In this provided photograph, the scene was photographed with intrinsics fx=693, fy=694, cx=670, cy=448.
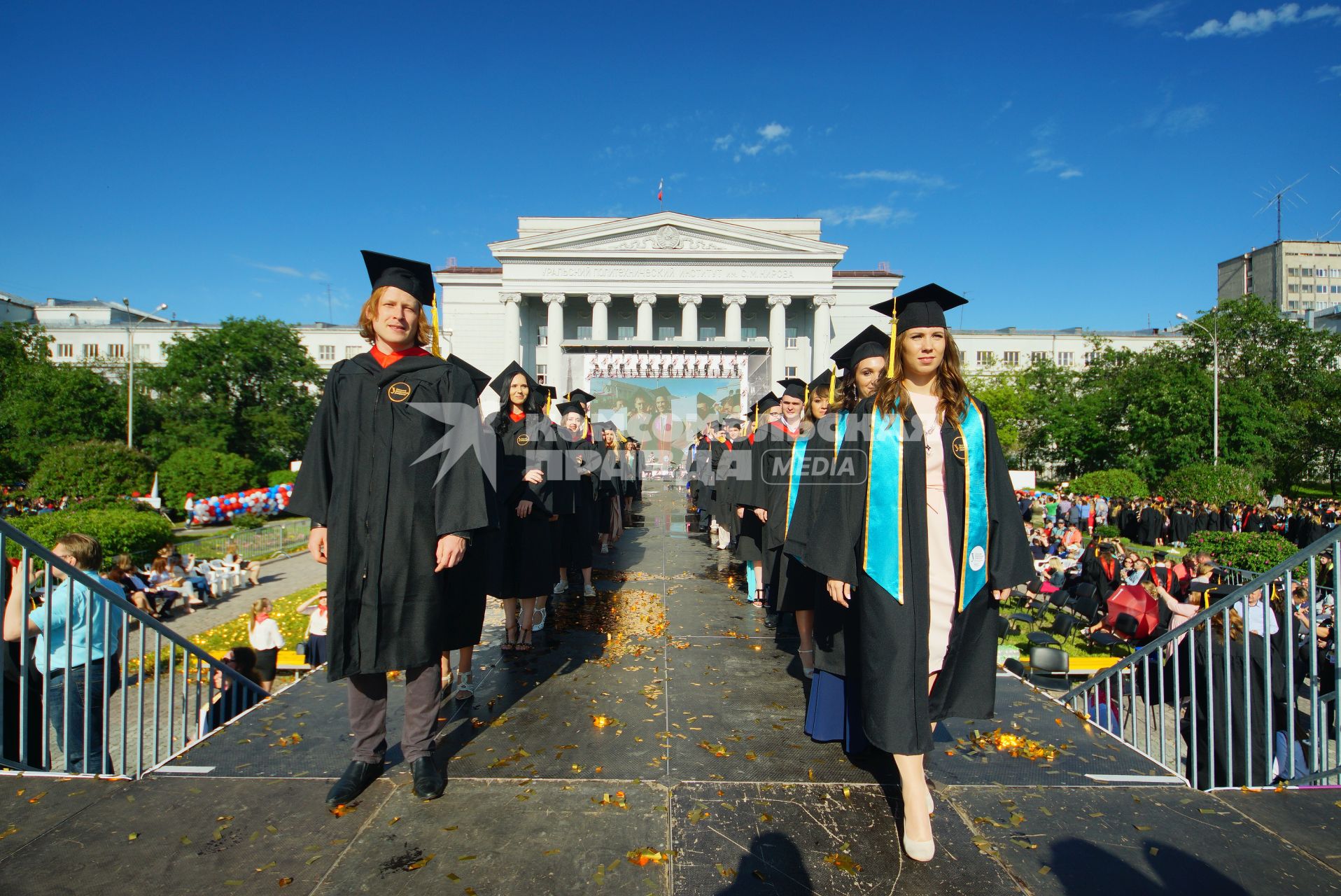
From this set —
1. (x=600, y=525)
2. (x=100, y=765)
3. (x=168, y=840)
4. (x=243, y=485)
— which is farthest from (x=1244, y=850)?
(x=243, y=485)

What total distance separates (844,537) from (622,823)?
1.62 metres

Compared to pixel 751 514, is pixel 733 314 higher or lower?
higher

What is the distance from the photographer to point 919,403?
330 cm

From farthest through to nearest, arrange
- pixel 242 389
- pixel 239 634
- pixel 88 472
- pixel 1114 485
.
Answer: pixel 242 389 < pixel 1114 485 < pixel 88 472 < pixel 239 634

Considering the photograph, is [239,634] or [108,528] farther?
[108,528]

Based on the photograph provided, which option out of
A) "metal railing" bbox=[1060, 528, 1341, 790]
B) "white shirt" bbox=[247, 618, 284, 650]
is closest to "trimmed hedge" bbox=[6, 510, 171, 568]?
"white shirt" bbox=[247, 618, 284, 650]

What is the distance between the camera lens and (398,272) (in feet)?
12.0

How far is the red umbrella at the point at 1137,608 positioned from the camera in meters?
10.2

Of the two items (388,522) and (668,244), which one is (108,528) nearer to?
(388,522)

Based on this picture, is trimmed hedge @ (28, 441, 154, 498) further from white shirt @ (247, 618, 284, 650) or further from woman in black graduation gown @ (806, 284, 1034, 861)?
woman in black graduation gown @ (806, 284, 1034, 861)

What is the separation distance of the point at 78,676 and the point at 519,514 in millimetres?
3070

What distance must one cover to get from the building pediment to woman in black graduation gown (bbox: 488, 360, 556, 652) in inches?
2118

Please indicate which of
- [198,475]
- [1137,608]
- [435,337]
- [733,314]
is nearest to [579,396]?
[435,337]

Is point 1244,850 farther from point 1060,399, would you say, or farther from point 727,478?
point 1060,399
